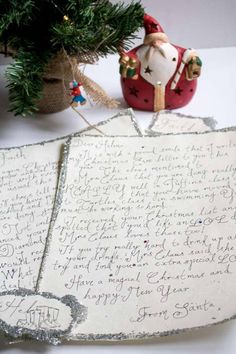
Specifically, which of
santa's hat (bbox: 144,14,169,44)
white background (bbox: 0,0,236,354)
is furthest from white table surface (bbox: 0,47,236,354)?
santa's hat (bbox: 144,14,169,44)

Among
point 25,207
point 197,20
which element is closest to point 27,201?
point 25,207

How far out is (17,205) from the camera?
1.90 feet

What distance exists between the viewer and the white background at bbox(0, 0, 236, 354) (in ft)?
1.43

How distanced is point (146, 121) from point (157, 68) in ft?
0.26

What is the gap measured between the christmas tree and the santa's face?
0.04 metres

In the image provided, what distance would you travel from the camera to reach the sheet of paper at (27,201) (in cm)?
50

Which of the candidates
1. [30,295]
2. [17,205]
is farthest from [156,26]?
[30,295]

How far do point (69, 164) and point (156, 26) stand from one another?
9.7 inches

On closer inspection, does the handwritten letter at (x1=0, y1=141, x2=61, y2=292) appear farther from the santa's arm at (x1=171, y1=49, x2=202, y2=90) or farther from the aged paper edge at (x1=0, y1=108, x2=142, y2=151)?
the santa's arm at (x1=171, y1=49, x2=202, y2=90)

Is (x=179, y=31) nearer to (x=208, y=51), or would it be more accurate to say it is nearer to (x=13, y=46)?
(x=208, y=51)

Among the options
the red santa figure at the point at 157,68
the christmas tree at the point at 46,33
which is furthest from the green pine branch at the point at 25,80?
the red santa figure at the point at 157,68

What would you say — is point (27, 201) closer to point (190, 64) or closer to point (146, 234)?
point (146, 234)

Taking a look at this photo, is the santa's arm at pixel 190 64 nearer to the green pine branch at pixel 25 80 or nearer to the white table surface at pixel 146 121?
the white table surface at pixel 146 121

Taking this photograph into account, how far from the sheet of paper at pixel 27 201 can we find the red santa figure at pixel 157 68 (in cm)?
5
